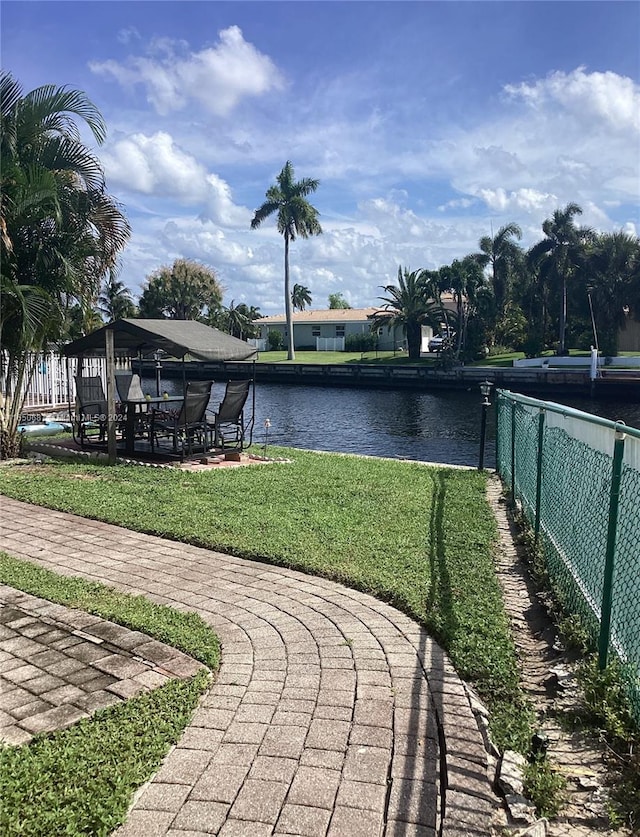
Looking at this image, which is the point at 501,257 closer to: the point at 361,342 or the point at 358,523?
the point at 361,342

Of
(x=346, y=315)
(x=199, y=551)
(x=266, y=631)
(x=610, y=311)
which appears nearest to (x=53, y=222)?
(x=199, y=551)

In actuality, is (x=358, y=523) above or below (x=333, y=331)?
below

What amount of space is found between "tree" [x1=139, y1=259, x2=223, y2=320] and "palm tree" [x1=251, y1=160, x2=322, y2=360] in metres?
11.7

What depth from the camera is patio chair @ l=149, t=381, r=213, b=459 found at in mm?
10008

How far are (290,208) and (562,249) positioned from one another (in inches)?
884

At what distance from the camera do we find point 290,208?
5712 centimetres

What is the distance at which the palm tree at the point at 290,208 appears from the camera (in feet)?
185

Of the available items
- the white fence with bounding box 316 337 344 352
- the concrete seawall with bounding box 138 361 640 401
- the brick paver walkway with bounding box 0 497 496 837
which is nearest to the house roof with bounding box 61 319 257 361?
the brick paver walkway with bounding box 0 497 496 837

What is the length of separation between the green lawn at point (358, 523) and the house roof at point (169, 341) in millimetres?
1962

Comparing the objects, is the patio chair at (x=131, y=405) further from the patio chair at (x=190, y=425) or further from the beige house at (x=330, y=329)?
the beige house at (x=330, y=329)

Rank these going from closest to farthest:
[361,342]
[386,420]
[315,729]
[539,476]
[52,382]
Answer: [315,729] → [539,476] → [52,382] → [386,420] → [361,342]

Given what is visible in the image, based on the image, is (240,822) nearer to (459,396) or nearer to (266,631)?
(266,631)

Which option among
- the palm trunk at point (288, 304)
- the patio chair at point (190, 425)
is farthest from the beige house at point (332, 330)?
the patio chair at point (190, 425)

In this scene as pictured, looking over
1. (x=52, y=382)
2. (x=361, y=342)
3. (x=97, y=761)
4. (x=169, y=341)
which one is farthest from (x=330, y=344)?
(x=97, y=761)
